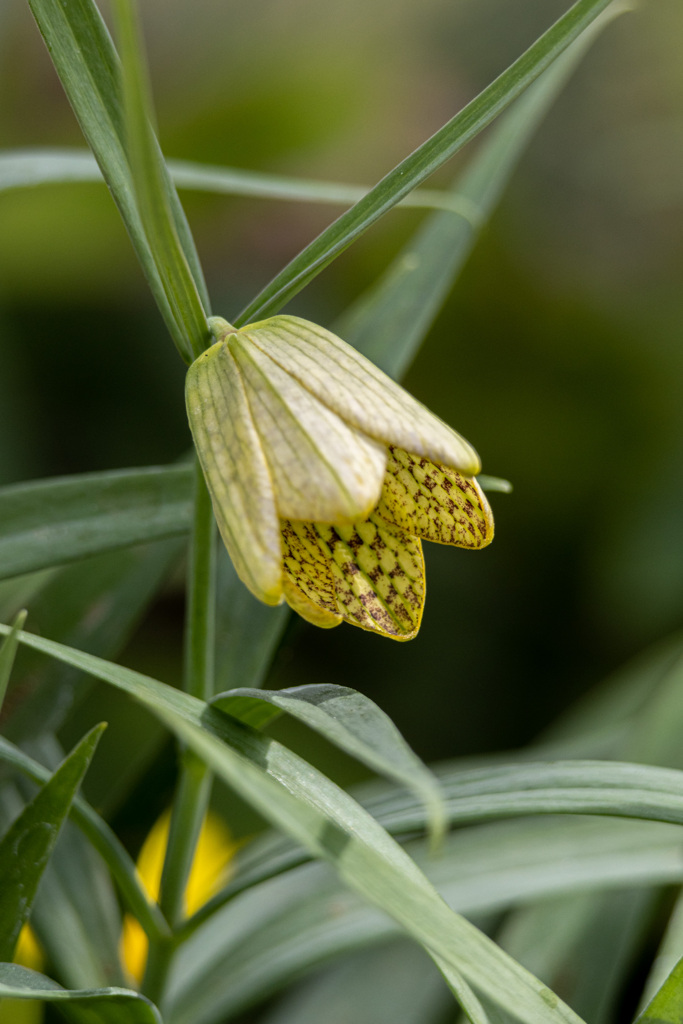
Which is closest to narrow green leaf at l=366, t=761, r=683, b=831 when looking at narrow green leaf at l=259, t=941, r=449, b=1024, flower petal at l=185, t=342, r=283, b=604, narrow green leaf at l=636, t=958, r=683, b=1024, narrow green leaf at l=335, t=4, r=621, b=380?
narrow green leaf at l=636, t=958, r=683, b=1024

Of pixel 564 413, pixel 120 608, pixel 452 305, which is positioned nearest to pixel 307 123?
pixel 452 305

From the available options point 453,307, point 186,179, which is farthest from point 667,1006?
point 453,307

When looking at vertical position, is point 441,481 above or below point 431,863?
above

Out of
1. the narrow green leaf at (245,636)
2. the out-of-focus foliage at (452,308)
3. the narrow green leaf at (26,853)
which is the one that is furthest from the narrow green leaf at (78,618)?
the out-of-focus foliage at (452,308)

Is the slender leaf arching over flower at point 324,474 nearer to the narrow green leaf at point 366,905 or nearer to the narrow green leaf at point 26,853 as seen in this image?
the narrow green leaf at point 26,853

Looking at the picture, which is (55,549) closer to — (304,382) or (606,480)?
(304,382)

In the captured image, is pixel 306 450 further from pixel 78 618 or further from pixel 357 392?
pixel 78 618
